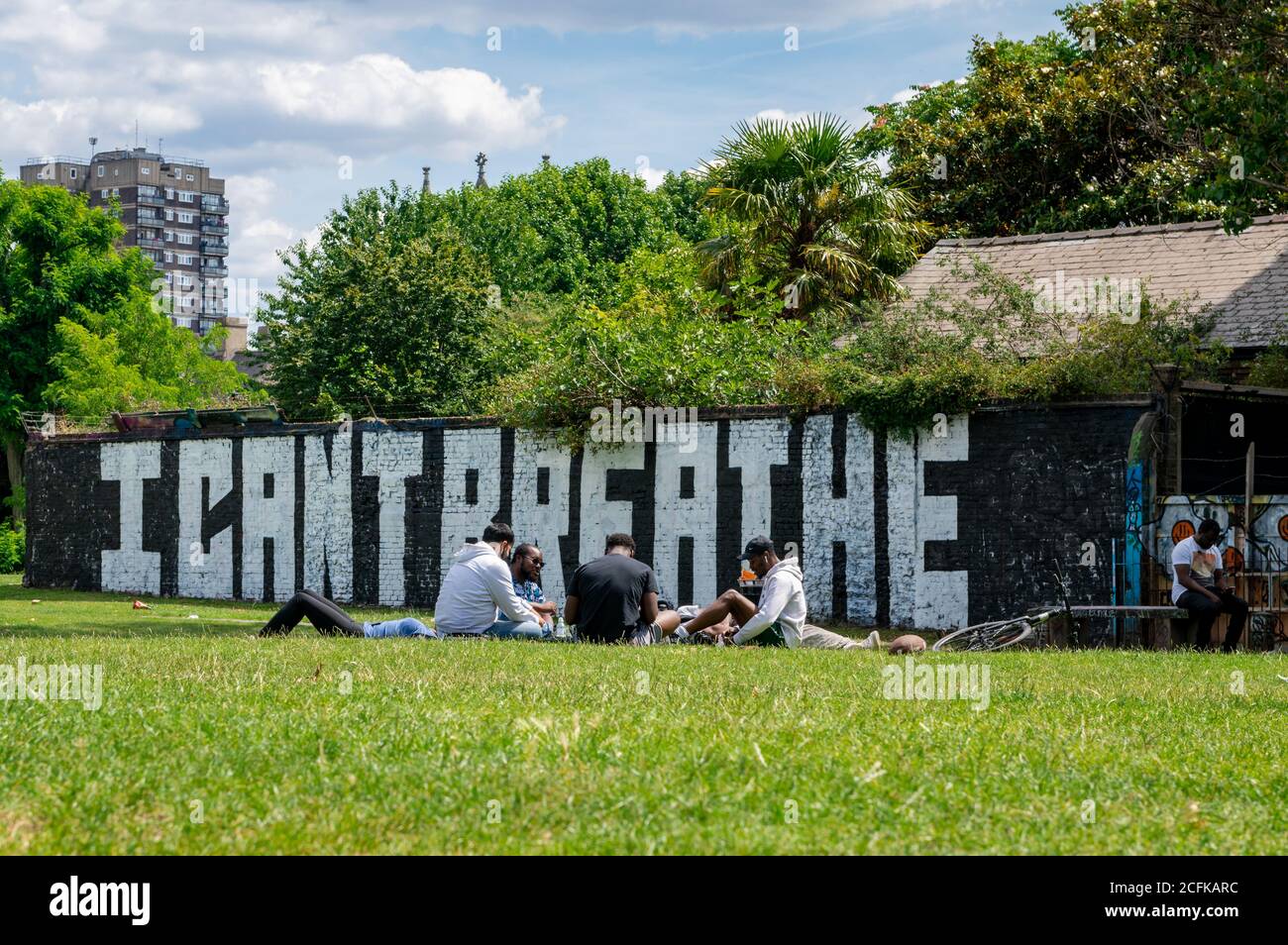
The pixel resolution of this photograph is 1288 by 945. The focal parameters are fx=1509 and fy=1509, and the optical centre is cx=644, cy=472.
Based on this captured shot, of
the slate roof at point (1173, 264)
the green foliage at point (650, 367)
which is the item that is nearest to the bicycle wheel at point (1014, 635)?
the green foliage at point (650, 367)

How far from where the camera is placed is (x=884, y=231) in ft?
92.8

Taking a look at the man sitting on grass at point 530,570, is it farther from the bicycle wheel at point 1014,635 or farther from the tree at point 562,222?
the tree at point 562,222

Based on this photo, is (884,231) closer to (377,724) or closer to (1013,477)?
(1013,477)

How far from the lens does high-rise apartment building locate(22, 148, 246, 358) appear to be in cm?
14675

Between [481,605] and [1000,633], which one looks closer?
[481,605]

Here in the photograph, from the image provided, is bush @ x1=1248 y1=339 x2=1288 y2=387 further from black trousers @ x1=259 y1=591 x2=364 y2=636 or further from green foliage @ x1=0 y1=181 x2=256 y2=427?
green foliage @ x1=0 y1=181 x2=256 y2=427

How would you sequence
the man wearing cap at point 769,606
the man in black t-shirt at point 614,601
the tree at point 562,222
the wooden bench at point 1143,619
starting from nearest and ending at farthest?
the man wearing cap at point 769,606, the man in black t-shirt at point 614,601, the wooden bench at point 1143,619, the tree at point 562,222

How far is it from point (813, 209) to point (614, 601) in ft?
Answer: 53.7

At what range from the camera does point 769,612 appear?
13.2 meters

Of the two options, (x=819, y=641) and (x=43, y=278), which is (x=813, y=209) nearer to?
(x=819, y=641)

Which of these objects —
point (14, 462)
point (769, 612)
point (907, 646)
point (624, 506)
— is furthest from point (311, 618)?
point (14, 462)

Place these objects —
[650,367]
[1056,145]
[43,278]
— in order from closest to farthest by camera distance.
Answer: [650,367]
[1056,145]
[43,278]

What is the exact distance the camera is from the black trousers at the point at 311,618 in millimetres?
13852

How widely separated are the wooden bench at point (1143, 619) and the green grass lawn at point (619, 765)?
585 centimetres
